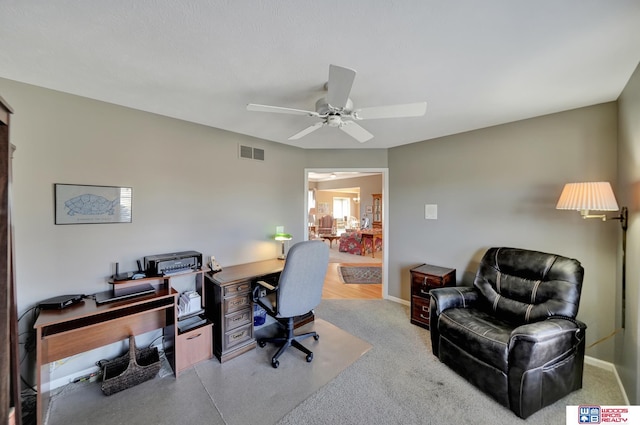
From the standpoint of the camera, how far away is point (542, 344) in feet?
5.52

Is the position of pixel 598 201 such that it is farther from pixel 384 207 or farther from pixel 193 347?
pixel 193 347

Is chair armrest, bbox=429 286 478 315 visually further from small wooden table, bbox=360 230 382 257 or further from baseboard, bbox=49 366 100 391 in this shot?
small wooden table, bbox=360 230 382 257

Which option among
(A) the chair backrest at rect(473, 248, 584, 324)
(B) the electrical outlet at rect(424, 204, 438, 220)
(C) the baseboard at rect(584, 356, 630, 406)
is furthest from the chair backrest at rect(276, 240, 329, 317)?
(C) the baseboard at rect(584, 356, 630, 406)

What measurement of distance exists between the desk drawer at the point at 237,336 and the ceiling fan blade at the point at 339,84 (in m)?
2.31

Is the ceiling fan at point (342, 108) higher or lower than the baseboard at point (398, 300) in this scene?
higher

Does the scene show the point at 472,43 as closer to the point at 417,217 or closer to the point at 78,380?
the point at 417,217

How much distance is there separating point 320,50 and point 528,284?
2668 mm

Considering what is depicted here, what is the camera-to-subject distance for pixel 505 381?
1758 mm

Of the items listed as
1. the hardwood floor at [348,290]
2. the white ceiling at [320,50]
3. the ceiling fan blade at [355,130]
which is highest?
the white ceiling at [320,50]

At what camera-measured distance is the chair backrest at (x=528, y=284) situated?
6.58 ft

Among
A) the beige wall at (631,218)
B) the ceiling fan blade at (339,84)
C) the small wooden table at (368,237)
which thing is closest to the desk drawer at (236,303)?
the ceiling fan blade at (339,84)

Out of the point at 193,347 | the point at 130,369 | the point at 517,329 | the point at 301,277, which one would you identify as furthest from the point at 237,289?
the point at 517,329

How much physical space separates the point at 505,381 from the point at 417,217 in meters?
2.15

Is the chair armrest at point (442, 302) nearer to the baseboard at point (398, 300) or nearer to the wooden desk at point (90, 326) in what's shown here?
the baseboard at point (398, 300)
